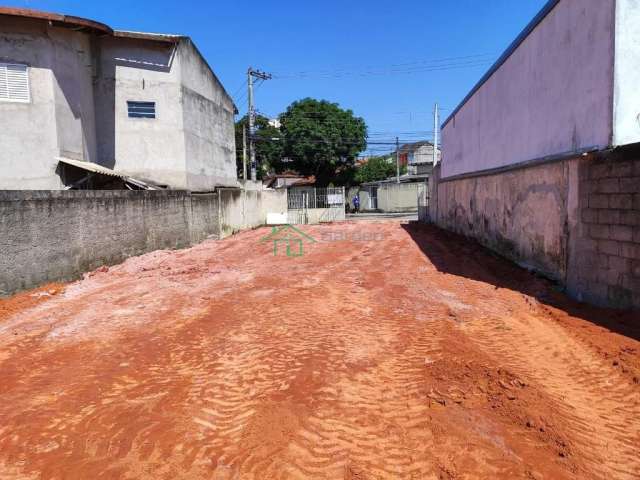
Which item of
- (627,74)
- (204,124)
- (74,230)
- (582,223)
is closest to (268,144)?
(204,124)

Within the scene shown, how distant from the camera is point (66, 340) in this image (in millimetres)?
5527

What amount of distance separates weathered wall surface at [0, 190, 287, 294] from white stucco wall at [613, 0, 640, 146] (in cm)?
936

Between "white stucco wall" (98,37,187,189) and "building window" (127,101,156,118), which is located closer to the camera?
"white stucco wall" (98,37,187,189)

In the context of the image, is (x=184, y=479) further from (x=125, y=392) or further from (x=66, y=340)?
(x=66, y=340)

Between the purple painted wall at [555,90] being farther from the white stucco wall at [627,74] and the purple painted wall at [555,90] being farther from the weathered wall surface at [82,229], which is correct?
the weathered wall surface at [82,229]

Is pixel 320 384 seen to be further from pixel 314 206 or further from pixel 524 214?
pixel 314 206

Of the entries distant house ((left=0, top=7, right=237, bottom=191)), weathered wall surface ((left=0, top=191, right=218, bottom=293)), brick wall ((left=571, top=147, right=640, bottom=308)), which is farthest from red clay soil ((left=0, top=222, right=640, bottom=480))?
distant house ((left=0, top=7, right=237, bottom=191))

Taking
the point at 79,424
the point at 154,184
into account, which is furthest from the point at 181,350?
the point at 154,184

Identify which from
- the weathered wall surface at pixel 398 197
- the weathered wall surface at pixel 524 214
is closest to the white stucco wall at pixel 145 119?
the weathered wall surface at pixel 524 214

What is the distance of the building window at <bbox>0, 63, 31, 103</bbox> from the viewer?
1138cm

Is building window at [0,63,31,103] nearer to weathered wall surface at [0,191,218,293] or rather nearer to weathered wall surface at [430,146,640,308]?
weathered wall surface at [0,191,218,293]

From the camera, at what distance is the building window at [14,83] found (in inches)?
448

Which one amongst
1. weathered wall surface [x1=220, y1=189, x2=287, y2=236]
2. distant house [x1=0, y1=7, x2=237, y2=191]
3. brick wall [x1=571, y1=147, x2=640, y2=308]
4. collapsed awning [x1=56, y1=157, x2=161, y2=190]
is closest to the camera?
brick wall [x1=571, y1=147, x2=640, y2=308]

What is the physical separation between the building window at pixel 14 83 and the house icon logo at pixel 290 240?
25.9ft
